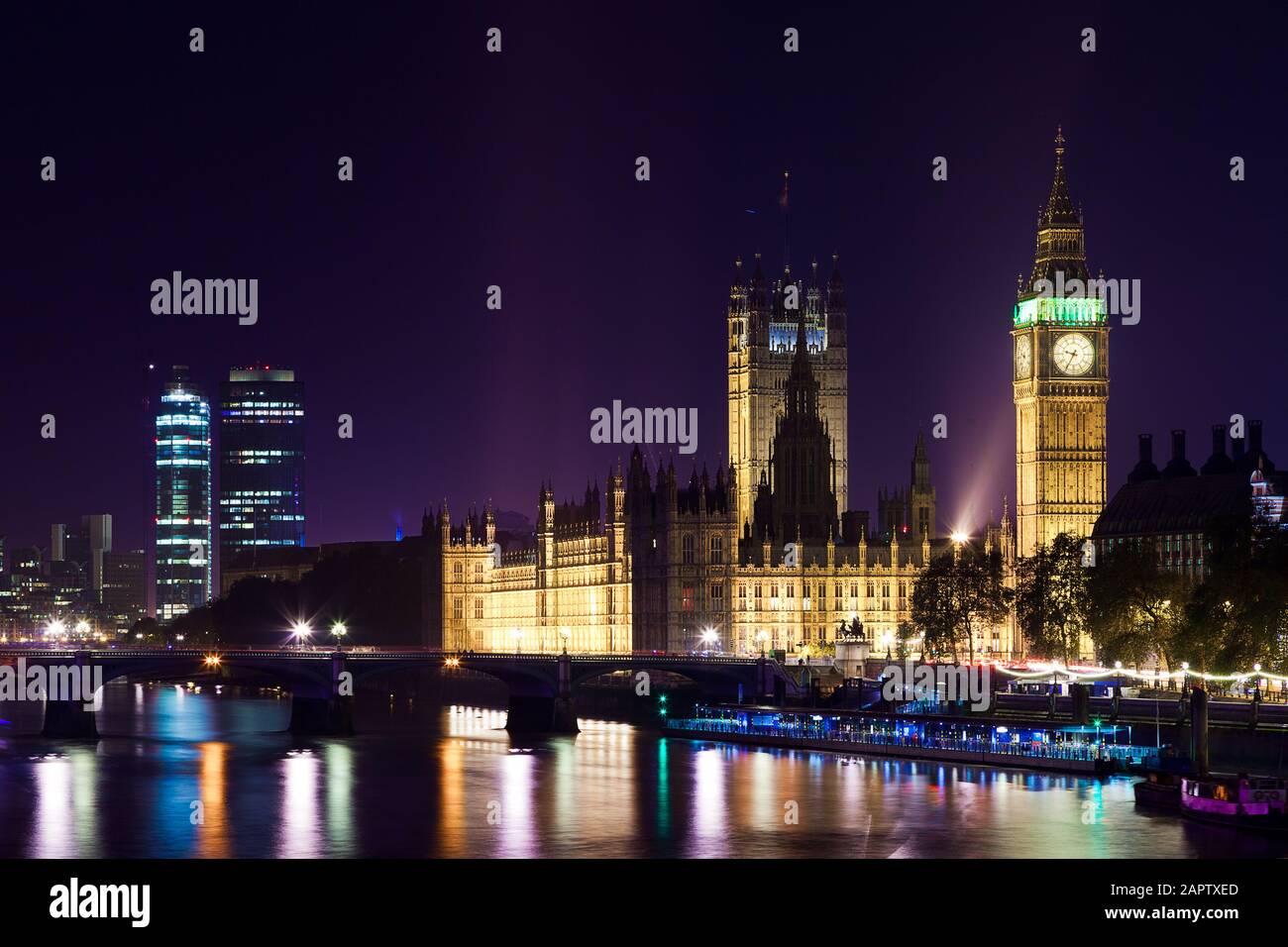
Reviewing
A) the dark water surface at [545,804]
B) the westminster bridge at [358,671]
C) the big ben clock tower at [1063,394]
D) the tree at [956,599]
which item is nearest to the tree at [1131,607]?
the dark water surface at [545,804]

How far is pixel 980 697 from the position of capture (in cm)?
13200

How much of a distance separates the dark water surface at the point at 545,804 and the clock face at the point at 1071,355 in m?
61.8

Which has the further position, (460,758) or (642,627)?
(642,627)

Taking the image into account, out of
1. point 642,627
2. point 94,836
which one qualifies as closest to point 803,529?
point 642,627

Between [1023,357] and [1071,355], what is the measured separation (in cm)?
364

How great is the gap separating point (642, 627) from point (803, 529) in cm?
1416

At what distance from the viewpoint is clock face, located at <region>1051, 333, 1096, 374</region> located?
186625mm

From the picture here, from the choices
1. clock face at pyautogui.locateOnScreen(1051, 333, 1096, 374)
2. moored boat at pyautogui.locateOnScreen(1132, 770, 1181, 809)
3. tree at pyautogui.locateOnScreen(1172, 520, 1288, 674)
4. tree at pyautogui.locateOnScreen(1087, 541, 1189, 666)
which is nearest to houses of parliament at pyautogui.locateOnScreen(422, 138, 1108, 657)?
clock face at pyautogui.locateOnScreen(1051, 333, 1096, 374)

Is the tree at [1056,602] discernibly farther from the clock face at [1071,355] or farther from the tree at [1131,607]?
the clock face at [1071,355]

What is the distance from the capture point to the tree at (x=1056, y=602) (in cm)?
14738

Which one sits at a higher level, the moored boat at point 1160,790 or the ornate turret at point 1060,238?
the ornate turret at point 1060,238

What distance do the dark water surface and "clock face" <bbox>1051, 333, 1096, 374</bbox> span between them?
6181 centimetres

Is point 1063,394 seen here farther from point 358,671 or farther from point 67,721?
point 67,721
